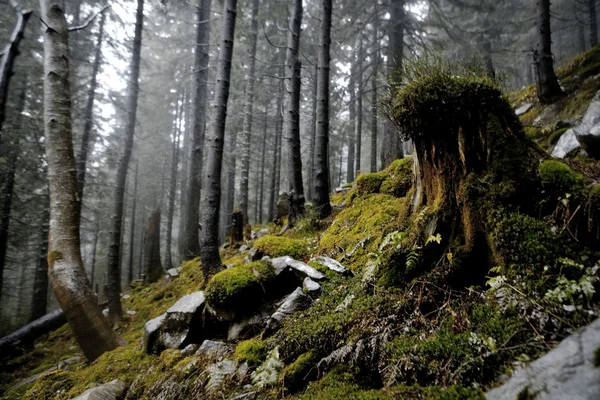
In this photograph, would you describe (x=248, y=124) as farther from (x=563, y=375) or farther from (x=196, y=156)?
(x=563, y=375)

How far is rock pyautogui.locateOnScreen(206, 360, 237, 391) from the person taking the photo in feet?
7.80

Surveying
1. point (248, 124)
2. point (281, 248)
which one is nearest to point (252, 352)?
point (281, 248)

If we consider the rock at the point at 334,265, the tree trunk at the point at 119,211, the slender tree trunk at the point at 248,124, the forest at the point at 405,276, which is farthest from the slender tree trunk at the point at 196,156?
the rock at the point at 334,265

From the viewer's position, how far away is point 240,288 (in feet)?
11.1

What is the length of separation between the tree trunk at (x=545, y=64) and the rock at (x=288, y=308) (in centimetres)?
822

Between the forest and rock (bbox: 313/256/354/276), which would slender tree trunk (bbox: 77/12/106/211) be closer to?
the forest

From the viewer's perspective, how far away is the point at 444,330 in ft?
6.14

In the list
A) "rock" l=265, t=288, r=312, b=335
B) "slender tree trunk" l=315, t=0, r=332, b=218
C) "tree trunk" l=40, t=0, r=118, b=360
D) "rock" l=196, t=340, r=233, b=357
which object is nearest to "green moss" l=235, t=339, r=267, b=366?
"rock" l=265, t=288, r=312, b=335

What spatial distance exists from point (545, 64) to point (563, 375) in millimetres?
8677

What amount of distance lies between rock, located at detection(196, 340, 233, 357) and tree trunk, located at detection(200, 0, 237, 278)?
2.15m

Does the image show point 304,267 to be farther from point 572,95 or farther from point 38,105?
point 38,105

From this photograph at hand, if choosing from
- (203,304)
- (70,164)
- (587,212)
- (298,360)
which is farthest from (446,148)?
(70,164)

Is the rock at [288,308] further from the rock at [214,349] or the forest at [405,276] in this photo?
the rock at [214,349]

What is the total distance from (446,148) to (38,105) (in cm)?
1515
